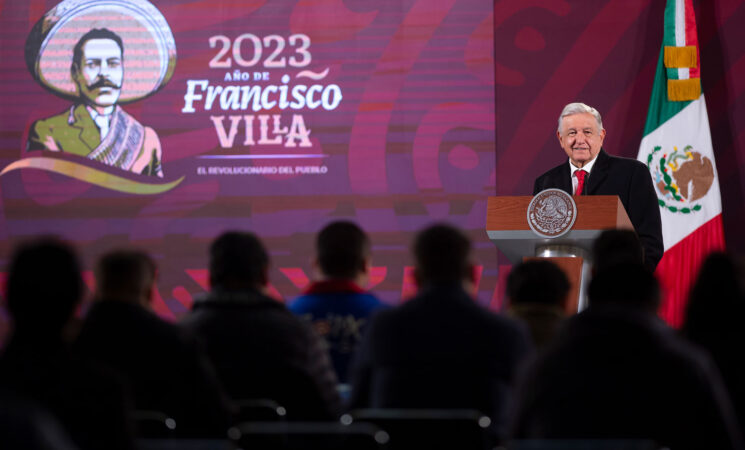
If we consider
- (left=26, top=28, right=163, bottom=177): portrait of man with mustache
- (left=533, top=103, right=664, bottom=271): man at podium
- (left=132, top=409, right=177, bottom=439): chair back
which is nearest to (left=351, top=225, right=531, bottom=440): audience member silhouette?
(left=132, top=409, right=177, bottom=439): chair back

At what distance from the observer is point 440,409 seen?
A: 92.9 inches

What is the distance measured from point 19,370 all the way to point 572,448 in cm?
107

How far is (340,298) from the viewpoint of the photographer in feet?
9.91

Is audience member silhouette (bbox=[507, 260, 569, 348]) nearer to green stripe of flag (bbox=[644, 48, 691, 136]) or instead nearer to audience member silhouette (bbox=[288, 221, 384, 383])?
audience member silhouette (bbox=[288, 221, 384, 383])

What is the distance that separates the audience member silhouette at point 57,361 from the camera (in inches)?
68.7

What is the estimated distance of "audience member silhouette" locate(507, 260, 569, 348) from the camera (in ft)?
8.96

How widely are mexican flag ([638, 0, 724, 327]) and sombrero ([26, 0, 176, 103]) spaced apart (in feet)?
11.6

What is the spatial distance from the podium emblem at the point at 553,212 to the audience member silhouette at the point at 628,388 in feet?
6.08

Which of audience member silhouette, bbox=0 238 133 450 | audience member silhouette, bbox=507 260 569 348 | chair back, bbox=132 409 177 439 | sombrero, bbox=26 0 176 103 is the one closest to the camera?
audience member silhouette, bbox=0 238 133 450

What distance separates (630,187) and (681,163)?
1618mm

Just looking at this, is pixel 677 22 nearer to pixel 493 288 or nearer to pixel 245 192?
pixel 493 288

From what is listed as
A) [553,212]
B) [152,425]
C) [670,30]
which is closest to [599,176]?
[553,212]

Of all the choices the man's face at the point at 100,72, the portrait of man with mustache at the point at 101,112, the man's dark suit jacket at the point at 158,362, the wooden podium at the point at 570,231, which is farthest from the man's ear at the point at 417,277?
the man's face at the point at 100,72

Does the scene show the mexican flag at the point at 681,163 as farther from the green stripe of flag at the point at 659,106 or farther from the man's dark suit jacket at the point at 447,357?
the man's dark suit jacket at the point at 447,357
